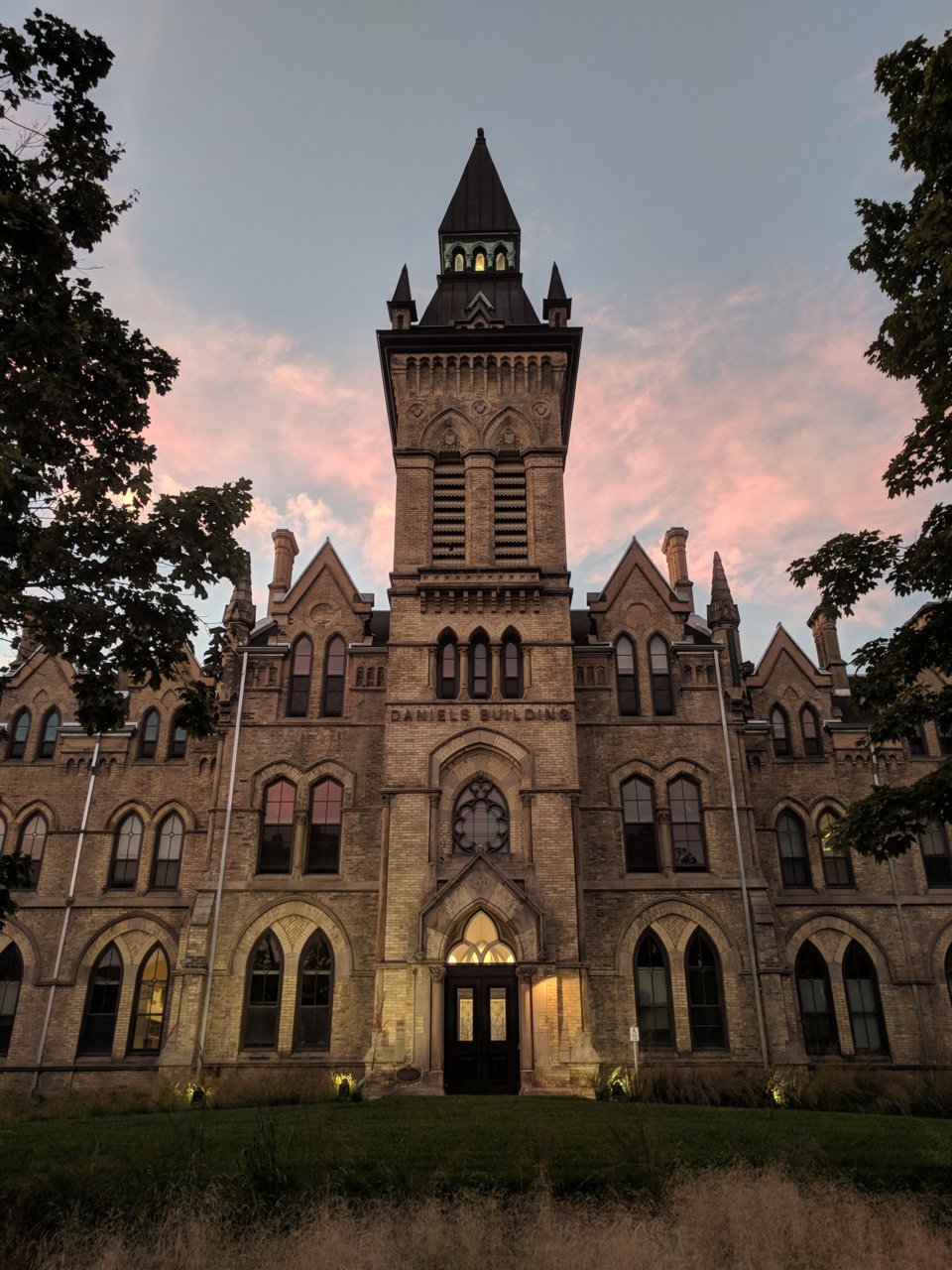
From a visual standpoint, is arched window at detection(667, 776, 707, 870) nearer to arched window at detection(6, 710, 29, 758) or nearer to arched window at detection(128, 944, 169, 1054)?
arched window at detection(128, 944, 169, 1054)

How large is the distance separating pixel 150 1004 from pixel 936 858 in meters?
22.0

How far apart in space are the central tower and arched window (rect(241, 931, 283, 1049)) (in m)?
3.43

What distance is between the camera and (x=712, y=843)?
24.6 meters

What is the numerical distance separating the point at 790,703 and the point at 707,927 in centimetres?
777

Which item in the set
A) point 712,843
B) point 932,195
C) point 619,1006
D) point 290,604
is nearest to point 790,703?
point 712,843

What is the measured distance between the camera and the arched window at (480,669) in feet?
79.9

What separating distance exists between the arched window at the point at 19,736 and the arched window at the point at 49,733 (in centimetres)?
44

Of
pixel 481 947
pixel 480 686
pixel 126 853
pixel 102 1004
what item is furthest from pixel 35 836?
pixel 481 947

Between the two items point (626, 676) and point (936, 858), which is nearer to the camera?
point (936, 858)

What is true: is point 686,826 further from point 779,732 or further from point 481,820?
point 481,820

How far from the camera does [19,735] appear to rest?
27.7 m

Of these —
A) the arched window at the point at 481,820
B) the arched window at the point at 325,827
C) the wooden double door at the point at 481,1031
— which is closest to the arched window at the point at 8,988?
the arched window at the point at 325,827

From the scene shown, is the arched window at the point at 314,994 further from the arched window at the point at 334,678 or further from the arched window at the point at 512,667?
the arched window at the point at 512,667

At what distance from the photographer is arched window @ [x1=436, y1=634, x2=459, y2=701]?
80.0 ft
